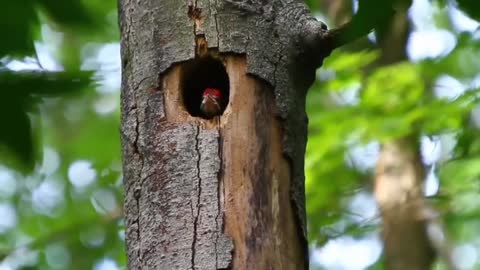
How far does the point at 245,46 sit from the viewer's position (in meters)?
1.88

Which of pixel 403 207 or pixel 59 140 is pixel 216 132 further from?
pixel 59 140

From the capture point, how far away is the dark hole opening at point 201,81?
6.22 ft

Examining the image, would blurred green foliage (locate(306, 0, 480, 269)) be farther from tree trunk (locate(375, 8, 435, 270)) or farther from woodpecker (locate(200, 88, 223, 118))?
woodpecker (locate(200, 88, 223, 118))

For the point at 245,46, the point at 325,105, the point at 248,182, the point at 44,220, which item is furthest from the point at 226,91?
the point at 44,220

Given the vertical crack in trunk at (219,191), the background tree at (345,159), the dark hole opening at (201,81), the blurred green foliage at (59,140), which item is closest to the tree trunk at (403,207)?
the background tree at (345,159)

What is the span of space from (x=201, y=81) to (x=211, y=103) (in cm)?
7

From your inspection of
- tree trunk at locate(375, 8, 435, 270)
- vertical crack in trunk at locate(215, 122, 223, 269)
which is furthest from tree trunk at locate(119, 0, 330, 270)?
tree trunk at locate(375, 8, 435, 270)

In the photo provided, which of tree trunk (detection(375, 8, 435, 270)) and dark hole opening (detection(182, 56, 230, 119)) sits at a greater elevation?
tree trunk (detection(375, 8, 435, 270))

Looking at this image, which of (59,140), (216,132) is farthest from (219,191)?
(59,140)

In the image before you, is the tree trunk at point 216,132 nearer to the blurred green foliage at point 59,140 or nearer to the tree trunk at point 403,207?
the blurred green foliage at point 59,140

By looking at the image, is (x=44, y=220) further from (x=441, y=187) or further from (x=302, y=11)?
(x=302, y=11)

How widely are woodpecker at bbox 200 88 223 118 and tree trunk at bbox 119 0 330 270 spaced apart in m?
0.02

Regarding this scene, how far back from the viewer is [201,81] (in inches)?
76.9

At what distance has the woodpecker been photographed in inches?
73.8
